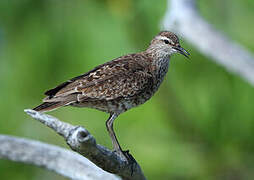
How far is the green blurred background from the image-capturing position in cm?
644

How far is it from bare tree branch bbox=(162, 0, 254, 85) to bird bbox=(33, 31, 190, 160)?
37 centimetres

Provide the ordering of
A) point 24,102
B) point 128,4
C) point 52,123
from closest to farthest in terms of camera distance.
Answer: point 52,123
point 128,4
point 24,102

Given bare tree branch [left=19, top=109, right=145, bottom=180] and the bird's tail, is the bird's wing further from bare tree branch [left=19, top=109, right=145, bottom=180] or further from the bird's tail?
bare tree branch [left=19, top=109, right=145, bottom=180]

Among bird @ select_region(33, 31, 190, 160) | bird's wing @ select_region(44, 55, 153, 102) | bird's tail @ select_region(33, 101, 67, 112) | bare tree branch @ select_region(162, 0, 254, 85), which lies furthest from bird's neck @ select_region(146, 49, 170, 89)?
bird's tail @ select_region(33, 101, 67, 112)

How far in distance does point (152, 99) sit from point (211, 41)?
2.03 m

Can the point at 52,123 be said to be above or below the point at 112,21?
below

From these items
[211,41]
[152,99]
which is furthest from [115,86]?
[152,99]

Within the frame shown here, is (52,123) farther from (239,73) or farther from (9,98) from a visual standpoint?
(9,98)

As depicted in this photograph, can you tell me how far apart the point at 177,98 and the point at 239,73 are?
4.94 feet

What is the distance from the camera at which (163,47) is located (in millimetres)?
5070

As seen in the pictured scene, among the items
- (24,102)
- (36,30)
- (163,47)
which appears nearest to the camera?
(163,47)

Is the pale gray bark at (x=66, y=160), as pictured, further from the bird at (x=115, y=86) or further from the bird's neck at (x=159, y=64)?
the bird's neck at (x=159, y=64)

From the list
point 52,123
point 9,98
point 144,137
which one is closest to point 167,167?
point 144,137

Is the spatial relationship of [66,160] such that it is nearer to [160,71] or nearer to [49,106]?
[49,106]
